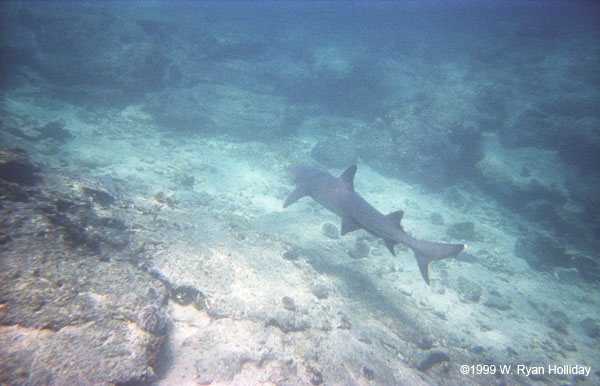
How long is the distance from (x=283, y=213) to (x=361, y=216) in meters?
4.64

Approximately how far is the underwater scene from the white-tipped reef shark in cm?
5

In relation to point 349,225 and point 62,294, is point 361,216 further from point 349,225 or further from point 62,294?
point 62,294

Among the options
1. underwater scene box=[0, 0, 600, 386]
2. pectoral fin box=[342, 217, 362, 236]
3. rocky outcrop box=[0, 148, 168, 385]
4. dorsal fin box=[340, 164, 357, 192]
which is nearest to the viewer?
rocky outcrop box=[0, 148, 168, 385]

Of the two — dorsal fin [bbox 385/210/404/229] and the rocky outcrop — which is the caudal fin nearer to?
dorsal fin [bbox 385/210/404/229]

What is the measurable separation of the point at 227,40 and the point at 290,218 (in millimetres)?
23202

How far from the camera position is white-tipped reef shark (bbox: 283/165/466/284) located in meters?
5.07

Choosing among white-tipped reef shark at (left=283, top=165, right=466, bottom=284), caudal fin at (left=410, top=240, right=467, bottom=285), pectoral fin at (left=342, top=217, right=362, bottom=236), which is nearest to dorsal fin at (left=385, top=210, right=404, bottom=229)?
white-tipped reef shark at (left=283, top=165, right=466, bottom=284)

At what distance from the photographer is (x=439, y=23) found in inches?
1790

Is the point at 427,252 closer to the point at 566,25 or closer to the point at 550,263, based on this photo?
the point at 550,263

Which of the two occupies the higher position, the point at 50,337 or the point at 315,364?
the point at 50,337

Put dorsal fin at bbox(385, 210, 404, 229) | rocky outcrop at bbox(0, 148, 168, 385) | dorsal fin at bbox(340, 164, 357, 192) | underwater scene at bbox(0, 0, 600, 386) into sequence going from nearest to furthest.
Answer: rocky outcrop at bbox(0, 148, 168, 385) → underwater scene at bbox(0, 0, 600, 386) → dorsal fin at bbox(385, 210, 404, 229) → dorsal fin at bbox(340, 164, 357, 192)

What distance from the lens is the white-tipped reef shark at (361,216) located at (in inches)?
200

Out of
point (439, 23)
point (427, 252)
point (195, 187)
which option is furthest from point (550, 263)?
point (439, 23)

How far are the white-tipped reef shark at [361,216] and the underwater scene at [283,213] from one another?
49 millimetres
